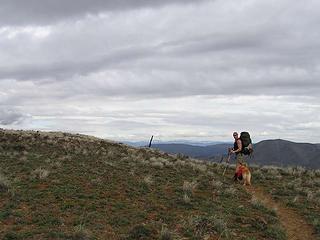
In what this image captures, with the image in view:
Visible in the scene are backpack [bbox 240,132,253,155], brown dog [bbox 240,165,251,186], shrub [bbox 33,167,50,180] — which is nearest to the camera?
shrub [bbox 33,167,50,180]

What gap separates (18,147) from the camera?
33156 mm

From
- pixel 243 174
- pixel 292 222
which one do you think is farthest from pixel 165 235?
pixel 243 174

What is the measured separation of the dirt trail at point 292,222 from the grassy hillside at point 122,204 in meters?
0.44

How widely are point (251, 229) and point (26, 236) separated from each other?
7.32m

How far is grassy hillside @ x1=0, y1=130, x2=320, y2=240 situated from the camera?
14008 mm

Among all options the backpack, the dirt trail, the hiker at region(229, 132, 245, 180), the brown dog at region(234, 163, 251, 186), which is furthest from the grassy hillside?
the backpack

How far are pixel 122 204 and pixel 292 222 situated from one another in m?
6.44

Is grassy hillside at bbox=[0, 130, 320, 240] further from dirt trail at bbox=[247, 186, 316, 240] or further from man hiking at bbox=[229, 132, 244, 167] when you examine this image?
man hiking at bbox=[229, 132, 244, 167]

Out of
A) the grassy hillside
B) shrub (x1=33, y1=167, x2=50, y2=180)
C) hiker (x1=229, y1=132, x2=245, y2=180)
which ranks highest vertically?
hiker (x1=229, y1=132, x2=245, y2=180)

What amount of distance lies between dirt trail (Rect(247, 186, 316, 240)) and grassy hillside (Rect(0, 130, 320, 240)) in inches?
17.2

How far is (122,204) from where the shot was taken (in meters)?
17.1

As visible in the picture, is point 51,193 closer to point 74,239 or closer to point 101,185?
point 101,185

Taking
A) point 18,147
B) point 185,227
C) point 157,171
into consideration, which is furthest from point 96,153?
point 185,227

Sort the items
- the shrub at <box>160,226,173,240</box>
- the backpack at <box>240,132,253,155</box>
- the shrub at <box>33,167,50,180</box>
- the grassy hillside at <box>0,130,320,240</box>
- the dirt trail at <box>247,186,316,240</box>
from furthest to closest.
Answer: the backpack at <box>240,132,253,155</box>
the shrub at <box>33,167,50,180</box>
the dirt trail at <box>247,186,316,240</box>
the grassy hillside at <box>0,130,320,240</box>
the shrub at <box>160,226,173,240</box>
